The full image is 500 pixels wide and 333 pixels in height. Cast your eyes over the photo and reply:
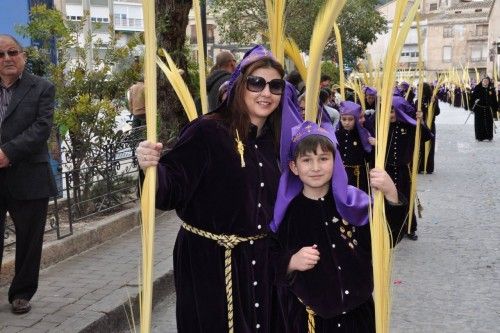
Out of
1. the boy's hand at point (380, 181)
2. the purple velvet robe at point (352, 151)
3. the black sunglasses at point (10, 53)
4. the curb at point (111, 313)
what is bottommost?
the curb at point (111, 313)

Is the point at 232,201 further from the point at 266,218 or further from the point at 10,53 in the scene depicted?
the point at 10,53

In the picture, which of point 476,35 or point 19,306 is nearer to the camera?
point 19,306

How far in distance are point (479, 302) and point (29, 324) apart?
3.50m

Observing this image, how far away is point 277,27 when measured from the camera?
332 cm

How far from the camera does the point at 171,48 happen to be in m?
9.41

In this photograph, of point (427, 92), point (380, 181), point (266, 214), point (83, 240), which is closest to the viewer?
point (380, 181)

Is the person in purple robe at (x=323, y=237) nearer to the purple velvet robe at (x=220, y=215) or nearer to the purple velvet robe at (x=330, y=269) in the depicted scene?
the purple velvet robe at (x=330, y=269)

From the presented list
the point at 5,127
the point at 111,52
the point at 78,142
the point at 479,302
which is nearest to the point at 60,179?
the point at 78,142

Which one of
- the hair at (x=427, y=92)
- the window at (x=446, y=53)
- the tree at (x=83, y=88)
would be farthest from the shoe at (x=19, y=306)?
the window at (x=446, y=53)

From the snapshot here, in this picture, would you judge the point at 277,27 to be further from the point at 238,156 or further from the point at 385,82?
the point at 385,82

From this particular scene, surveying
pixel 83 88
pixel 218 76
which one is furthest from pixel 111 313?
pixel 83 88

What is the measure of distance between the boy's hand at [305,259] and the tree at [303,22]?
18.2 m

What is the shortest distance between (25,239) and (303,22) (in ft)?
72.8

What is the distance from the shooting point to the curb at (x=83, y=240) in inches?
223
